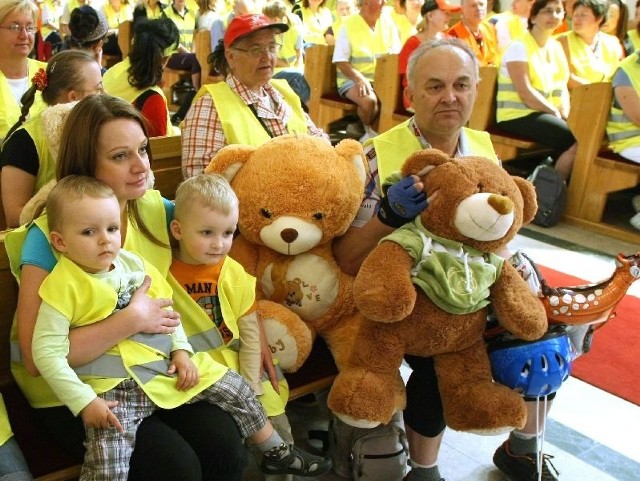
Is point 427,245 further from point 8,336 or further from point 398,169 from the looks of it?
point 8,336

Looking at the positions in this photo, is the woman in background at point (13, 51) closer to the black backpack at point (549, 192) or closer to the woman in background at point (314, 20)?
the black backpack at point (549, 192)

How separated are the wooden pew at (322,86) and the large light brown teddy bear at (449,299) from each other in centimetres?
394

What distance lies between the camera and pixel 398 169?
205cm

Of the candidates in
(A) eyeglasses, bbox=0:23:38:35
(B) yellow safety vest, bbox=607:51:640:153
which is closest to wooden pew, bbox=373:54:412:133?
(B) yellow safety vest, bbox=607:51:640:153

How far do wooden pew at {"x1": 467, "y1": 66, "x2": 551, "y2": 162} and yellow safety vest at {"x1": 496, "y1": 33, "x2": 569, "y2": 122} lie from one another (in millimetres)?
52

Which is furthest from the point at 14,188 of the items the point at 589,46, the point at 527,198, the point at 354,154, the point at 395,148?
the point at 589,46

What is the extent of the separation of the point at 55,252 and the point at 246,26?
1367 mm

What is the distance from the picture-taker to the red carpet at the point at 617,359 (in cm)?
259

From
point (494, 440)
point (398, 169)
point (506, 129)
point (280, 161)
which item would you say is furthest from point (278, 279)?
point (506, 129)

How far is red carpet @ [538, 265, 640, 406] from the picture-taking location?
8.50ft

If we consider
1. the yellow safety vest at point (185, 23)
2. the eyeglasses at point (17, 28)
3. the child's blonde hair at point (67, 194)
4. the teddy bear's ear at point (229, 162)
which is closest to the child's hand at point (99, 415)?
the child's blonde hair at point (67, 194)

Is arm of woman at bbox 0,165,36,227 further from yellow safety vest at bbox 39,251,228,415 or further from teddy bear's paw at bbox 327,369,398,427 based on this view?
teddy bear's paw at bbox 327,369,398,427

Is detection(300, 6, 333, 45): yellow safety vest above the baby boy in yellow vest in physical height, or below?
below

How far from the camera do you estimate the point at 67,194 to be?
145 centimetres
